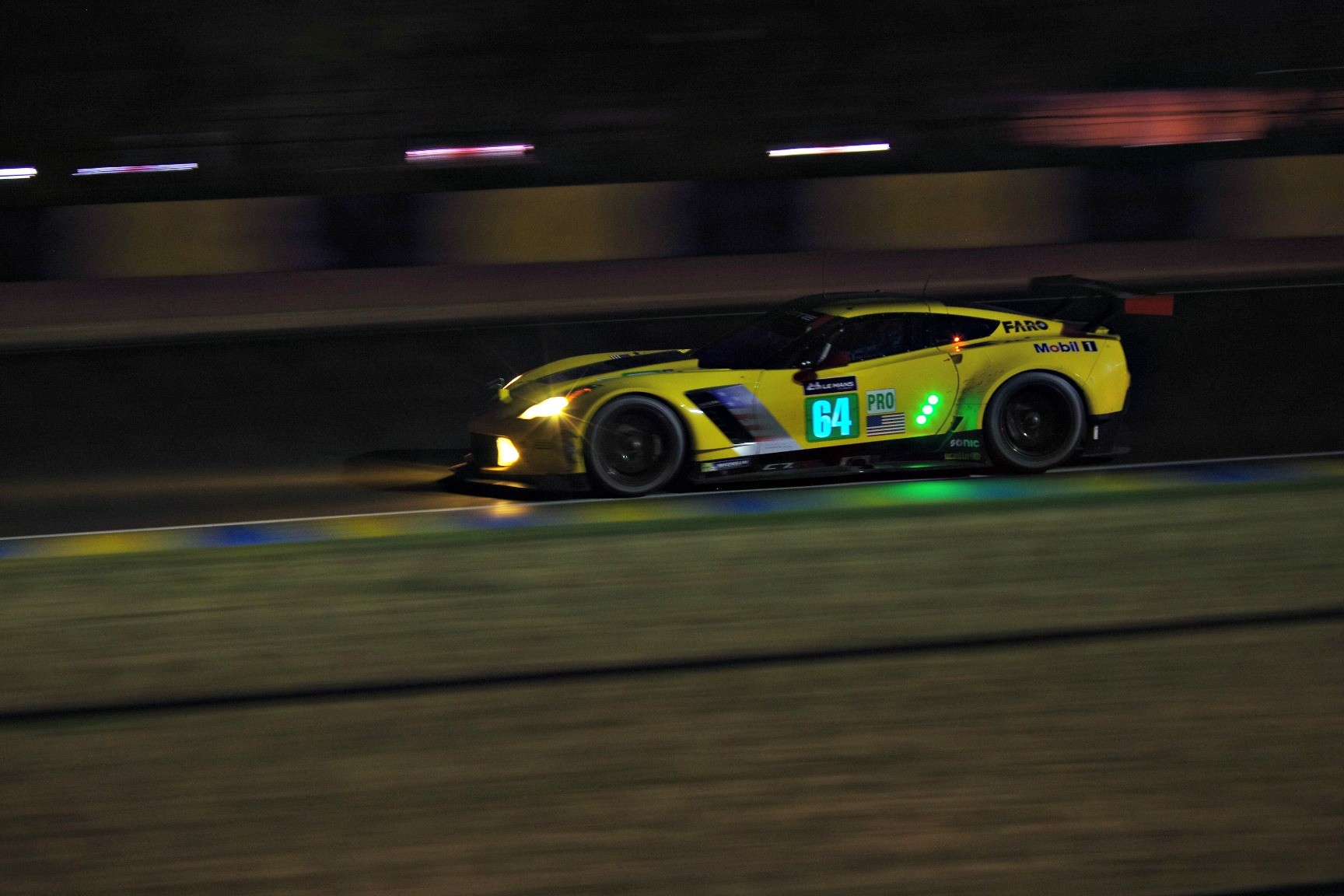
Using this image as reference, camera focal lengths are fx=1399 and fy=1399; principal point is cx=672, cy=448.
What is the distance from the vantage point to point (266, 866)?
3504 millimetres

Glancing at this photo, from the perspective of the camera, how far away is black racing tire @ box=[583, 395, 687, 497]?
7.71 metres

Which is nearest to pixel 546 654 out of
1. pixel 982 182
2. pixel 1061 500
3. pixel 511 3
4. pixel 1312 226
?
pixel 1061 500

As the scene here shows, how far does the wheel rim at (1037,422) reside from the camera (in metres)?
8.25

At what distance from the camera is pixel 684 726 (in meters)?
4.35

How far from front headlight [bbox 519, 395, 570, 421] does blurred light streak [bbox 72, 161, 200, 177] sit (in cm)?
1051

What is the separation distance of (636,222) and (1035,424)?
6548 mm

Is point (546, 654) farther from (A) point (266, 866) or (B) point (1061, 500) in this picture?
(B) point (1061, 500)

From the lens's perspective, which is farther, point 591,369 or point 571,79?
point 571,79

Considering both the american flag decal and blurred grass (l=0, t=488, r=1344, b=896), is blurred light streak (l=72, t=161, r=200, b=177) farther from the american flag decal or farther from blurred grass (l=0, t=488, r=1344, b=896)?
the american flag decal

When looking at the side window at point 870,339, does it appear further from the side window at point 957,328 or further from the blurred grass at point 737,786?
the blurred grass at point 737,786

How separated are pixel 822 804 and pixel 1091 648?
1.63 m

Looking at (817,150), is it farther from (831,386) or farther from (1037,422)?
(831,386)

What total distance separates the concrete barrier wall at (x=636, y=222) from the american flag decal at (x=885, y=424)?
249 inches

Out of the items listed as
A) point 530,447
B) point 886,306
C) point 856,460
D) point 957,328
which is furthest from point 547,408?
point 957,328
